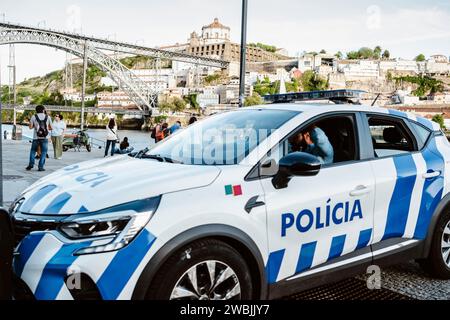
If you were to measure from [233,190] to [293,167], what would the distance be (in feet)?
1.30

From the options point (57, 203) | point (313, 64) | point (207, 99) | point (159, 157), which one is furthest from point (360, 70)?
point (57, 203)

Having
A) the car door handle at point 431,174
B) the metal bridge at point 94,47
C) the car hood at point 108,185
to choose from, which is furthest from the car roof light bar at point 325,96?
the metal bridge at point 94,47

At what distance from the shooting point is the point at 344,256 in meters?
3.09

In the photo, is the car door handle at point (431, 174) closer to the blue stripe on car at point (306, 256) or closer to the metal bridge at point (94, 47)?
the blue stripe on car at point (306, 256)

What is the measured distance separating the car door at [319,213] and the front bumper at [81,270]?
32.3 inches

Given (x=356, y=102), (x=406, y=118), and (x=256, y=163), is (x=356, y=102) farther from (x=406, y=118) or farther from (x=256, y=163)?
(x=256, y=163)

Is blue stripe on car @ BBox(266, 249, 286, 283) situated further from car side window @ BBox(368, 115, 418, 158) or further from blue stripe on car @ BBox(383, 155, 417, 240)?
car side window @ BBox(368, 115, 418, 158)

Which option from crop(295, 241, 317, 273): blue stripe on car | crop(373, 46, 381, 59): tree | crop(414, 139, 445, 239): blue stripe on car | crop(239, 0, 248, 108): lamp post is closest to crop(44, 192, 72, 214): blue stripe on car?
crop(295, 241, 317, 273): blue stripe on car

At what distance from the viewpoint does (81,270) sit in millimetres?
2182

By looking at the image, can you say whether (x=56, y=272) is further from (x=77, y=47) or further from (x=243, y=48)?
(x=77, y=47)

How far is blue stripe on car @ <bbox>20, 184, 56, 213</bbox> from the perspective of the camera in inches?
102

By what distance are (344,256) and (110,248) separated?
5.24ft

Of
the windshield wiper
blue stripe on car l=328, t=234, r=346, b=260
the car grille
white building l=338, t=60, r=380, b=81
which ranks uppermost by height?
white building l=338, t=60, r=380, b=81

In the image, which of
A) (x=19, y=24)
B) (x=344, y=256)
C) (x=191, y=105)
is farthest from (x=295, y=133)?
(x=191, y=105)
